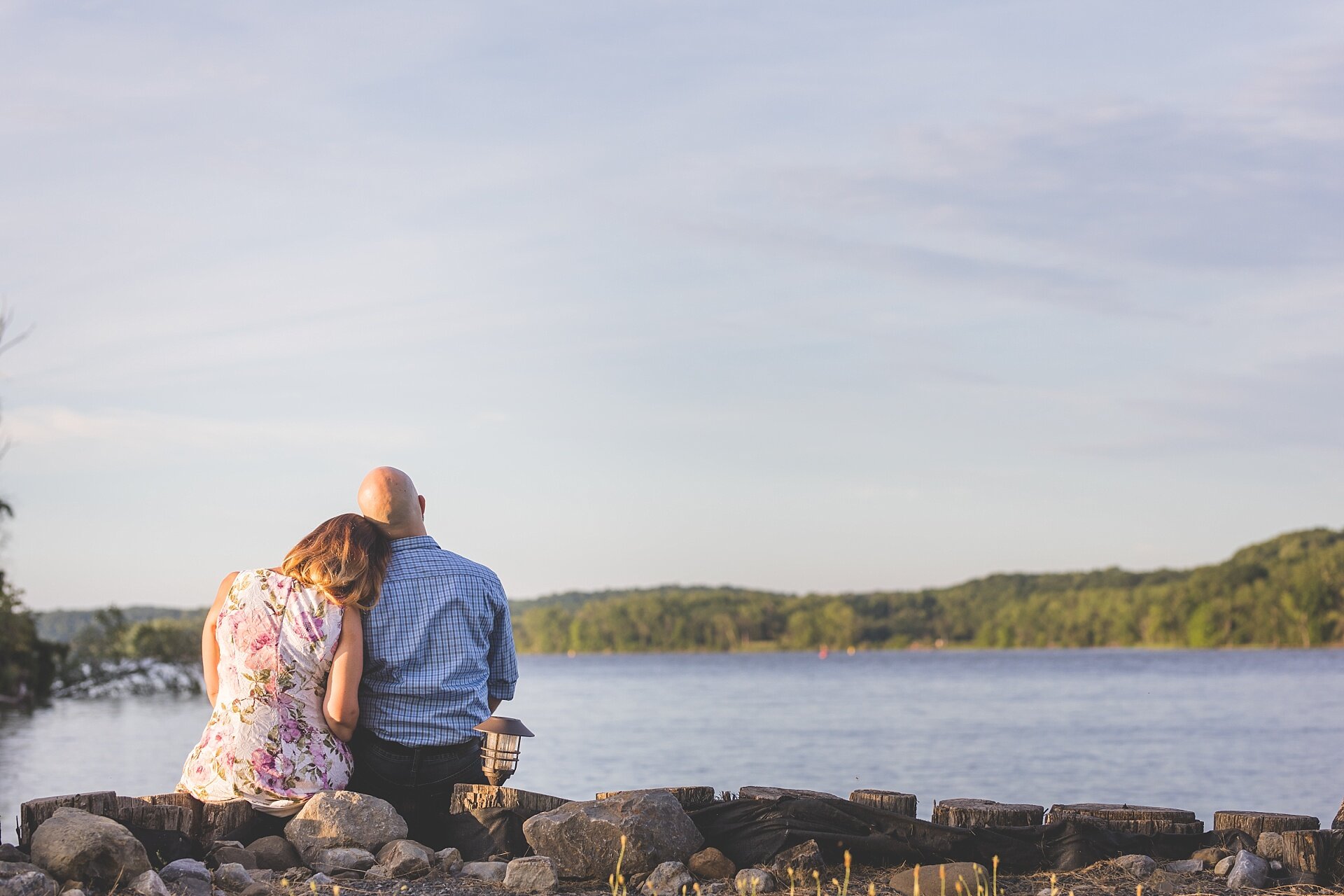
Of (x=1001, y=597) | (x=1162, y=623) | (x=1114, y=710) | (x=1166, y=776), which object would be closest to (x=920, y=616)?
(x=1001, y=597)

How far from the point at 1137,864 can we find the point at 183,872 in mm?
4091

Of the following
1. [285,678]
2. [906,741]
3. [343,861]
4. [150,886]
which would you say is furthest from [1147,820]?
[906,741]

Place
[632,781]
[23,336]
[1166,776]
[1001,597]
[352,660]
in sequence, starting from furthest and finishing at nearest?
[1001,597]
[23,336]
[1166,776]
[632,781]
[352,660]

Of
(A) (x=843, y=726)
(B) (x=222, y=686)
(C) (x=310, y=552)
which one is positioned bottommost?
(A) (x=843, y=726)

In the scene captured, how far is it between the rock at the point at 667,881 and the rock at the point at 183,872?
1.78 metres

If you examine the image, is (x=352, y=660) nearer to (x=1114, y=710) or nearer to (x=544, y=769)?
(x=544, y=769)

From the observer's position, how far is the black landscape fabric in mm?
→ 6043

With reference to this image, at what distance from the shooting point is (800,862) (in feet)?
19.3

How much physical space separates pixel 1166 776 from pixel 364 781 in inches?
1032

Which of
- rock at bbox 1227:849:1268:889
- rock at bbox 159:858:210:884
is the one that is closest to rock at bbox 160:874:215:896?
rock at bbox 159:858:210:884

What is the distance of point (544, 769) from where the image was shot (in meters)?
29.5

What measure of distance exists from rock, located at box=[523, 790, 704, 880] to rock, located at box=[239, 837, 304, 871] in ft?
3.32

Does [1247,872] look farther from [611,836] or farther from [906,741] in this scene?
[906,741]

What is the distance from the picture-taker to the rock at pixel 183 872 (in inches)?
212
